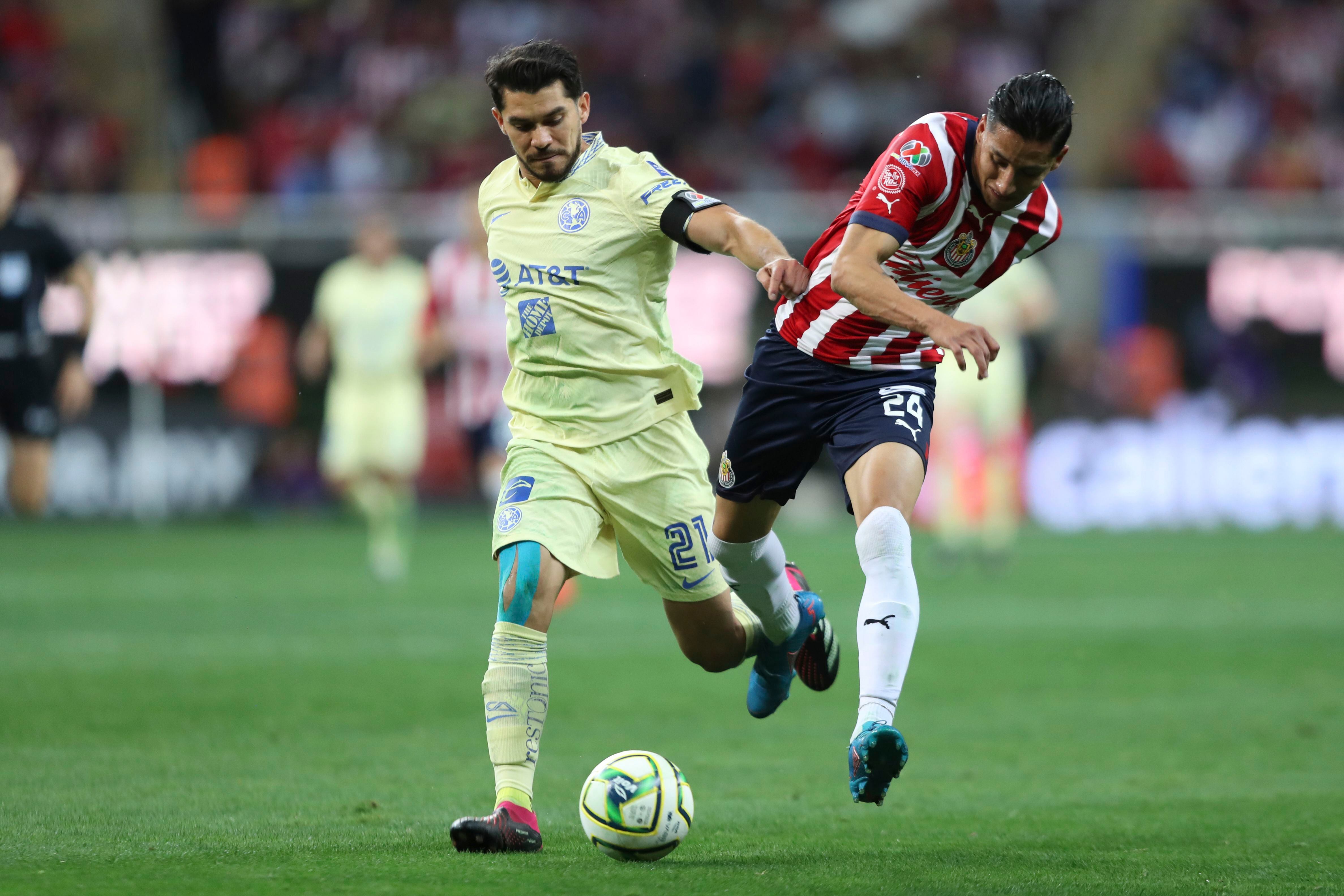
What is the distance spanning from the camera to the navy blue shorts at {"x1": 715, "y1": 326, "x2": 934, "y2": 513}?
5.47 metres

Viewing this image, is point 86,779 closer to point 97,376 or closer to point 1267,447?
point 97,376

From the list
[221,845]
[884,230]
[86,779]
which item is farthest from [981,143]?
[86,779]

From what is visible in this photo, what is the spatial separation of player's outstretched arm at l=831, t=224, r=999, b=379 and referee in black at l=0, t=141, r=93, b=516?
22.0 ft

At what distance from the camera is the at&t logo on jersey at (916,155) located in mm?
5254

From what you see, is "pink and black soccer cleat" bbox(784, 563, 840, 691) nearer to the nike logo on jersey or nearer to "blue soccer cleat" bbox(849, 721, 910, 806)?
the nike logo on jersey

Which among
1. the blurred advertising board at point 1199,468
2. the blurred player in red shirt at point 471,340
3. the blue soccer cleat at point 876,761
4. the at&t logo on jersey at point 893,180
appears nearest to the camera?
the blue soccer cleat at point 876,761

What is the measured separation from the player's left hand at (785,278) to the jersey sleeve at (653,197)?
417 mm

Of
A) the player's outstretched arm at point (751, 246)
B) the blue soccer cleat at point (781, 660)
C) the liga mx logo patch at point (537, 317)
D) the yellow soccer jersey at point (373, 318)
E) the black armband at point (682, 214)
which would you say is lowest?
the blue soccer cleat at point (781, 660)

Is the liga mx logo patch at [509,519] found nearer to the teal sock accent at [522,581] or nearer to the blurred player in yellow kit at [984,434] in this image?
the teal sock accent at [522,581]

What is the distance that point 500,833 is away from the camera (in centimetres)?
472

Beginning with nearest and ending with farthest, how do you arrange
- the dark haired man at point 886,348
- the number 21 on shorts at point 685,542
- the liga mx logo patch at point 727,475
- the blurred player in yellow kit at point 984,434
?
the dark haired man at point 886,348 → the number 21 on shorts at point 685,542 → the liga mx logo patch at point 727,475 → the blurred player in yellow kit at point 984,434

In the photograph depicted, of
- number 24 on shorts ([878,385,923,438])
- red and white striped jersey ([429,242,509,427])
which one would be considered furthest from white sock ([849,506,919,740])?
red and white striped jersey ([429,242,509,427])

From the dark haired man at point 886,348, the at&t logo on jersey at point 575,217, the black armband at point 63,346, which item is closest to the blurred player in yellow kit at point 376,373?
the black armband at point 63,346

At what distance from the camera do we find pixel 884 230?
17.0 feet
